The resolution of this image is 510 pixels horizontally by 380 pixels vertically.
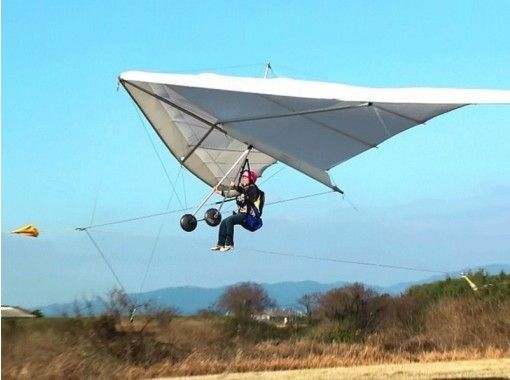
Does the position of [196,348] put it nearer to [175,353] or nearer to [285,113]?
[175,353]

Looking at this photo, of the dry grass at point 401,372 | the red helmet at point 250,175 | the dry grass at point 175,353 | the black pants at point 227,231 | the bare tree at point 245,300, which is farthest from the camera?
the bare tree at point 245,300

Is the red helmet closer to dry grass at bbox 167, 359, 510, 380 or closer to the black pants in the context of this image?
the black pants

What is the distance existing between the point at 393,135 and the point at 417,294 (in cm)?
1905

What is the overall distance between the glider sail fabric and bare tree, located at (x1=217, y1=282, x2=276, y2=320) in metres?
7.09

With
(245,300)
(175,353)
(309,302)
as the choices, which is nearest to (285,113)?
(175,353)

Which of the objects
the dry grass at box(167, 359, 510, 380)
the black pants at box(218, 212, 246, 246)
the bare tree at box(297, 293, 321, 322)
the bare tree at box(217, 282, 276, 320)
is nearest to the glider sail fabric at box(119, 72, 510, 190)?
the black pants at box(218, 212, 246, 246)

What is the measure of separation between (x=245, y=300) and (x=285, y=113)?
10.7 meters

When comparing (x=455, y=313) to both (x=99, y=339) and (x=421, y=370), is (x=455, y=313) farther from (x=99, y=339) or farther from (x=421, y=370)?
(x=99, y=339)

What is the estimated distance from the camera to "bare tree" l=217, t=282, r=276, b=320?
24.1 m

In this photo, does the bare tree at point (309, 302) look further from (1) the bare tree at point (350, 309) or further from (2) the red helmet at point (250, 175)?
(2) the red helmet at point (250, 175)

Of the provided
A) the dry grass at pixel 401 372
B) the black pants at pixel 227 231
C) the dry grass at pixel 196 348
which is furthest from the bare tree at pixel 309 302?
the black pants at pixel 227 231

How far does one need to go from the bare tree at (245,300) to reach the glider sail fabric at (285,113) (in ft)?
23.3

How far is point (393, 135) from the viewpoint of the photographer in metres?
15.7

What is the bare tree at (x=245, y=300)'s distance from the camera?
2412 cm
